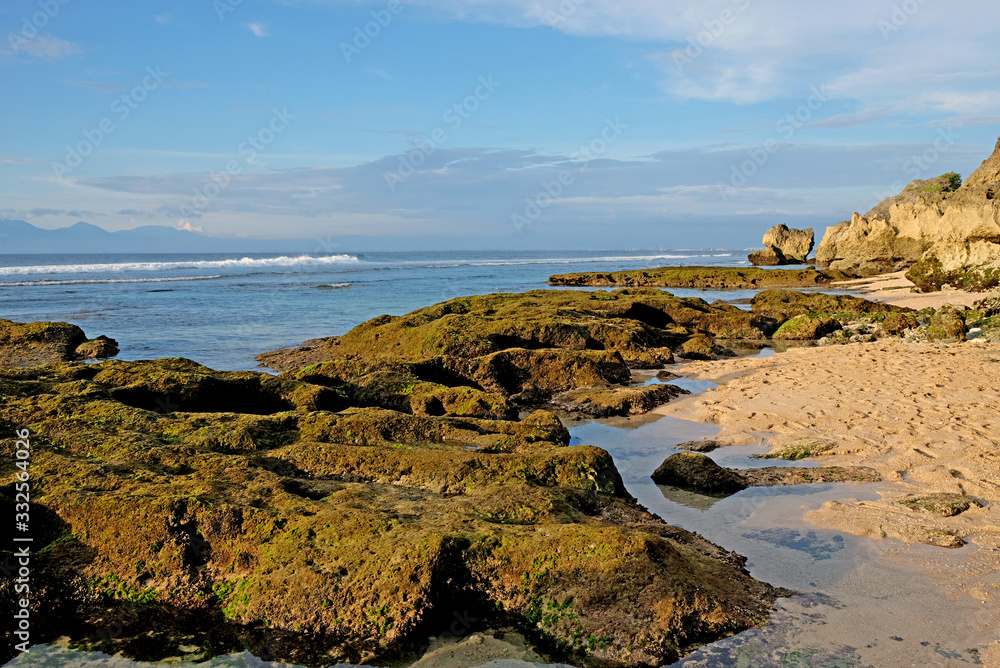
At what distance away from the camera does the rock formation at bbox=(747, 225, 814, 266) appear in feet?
210

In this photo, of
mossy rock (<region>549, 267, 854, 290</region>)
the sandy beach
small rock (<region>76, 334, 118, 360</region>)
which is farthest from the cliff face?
small rock (<region>76, 334, 118, 360</region>)

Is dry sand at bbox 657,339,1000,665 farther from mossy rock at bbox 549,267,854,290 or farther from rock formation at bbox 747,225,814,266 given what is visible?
rock formation at bbox 747,225,814,266

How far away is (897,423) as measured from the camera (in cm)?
855

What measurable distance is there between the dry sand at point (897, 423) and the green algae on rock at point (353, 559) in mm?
1793

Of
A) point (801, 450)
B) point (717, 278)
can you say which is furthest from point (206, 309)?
point (717, 278)

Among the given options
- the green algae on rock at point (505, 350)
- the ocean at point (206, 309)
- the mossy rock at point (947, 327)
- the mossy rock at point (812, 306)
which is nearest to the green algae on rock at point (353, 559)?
the green algae on rock at point (505, 350)

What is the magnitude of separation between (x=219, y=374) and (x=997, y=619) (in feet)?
28.7

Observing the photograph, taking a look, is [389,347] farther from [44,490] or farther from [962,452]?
[962,452]

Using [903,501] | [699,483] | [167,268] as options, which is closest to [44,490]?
[699,483]

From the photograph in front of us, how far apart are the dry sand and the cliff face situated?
638 inches

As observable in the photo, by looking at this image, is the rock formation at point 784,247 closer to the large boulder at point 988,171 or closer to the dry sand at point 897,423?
the large boulder at point 988,171

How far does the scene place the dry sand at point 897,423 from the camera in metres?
5.50

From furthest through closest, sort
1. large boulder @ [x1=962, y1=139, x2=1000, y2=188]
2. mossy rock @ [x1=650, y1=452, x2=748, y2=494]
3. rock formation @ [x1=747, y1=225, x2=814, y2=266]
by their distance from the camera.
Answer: rock formation @ [x1=747, y1=225, x2=814, y2=266] → large boulder @ [x1=962, y1=139, x2=1000, y2=188] → mossy rock @ [x1=650, y1=452, x2=748, y2=494]

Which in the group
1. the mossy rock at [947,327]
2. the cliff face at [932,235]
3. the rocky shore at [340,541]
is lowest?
the rocky shore at [340,541]
